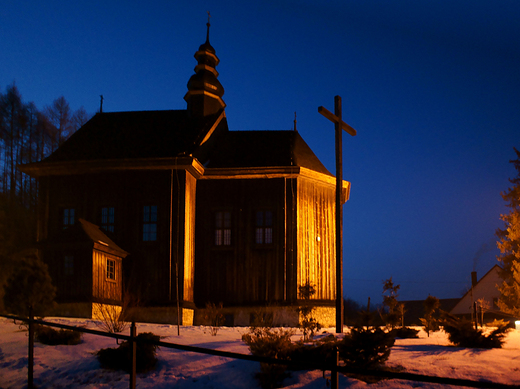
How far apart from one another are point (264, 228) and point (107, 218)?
648 cm

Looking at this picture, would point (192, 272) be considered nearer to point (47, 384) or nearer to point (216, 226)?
point (216, 226)

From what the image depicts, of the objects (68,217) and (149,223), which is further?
(68,217)

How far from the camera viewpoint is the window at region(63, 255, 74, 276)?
19734mm

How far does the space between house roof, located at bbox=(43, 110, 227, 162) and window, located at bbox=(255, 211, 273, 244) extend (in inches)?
159

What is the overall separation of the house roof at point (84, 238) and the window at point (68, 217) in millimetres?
1797

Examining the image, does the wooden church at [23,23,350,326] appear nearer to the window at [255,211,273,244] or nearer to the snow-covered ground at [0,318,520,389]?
the window at [255,211,273,244]

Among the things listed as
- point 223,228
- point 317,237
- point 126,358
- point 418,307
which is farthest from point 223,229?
Result: point 418,307

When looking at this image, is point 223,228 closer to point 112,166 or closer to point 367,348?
point 112,166

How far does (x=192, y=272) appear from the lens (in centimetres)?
2200

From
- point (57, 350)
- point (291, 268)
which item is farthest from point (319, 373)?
point (291, 268)

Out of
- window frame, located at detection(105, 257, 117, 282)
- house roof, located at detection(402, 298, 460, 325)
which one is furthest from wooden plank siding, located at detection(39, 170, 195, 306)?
house roof, located at detection(402, 298, 460, 325)

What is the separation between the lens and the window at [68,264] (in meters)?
19.7

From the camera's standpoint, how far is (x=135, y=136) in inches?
950

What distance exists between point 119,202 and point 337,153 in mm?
9846
